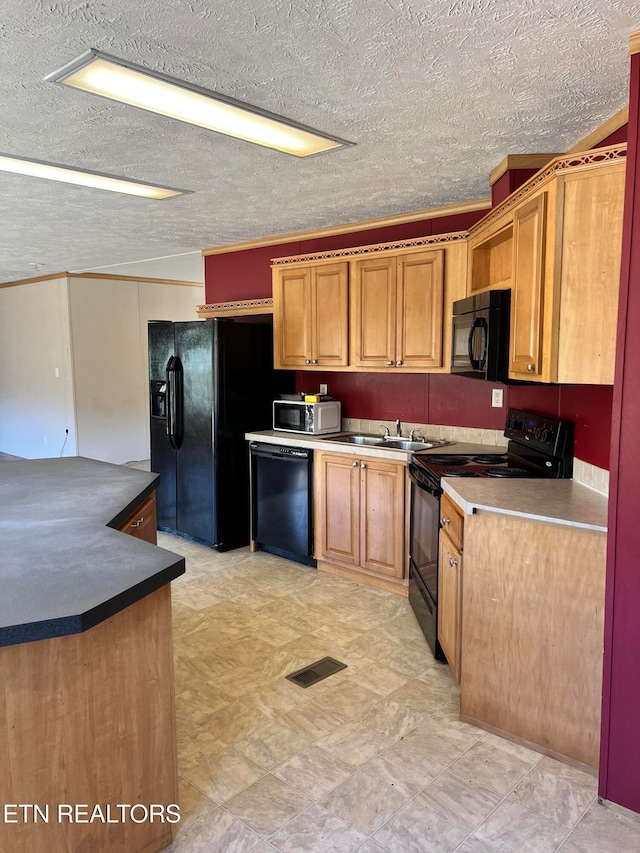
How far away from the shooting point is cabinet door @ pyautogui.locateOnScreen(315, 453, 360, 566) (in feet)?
12.9

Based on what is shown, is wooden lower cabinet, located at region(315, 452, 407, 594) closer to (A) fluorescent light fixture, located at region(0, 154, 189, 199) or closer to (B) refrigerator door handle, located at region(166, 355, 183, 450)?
(B) refrigerator door handle, located at region(166, 355, 183, 450)

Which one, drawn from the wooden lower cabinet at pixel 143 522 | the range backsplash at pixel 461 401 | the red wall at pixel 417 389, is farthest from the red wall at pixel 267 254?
the wooden lower cabinet at pixel 143 522

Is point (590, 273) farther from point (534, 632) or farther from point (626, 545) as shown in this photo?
point (534, 632)

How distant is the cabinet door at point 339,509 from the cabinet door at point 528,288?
1.51 m

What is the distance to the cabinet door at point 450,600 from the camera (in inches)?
101

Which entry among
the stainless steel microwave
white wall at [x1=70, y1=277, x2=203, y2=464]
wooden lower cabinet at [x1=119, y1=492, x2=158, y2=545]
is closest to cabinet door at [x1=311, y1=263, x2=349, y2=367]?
the stainless steel microwave

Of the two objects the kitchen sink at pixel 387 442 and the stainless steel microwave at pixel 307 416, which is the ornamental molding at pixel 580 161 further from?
the stainless steel microwave at pixel 307 416

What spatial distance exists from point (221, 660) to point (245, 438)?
1943 millimetres

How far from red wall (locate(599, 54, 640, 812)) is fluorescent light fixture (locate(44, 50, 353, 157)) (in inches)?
51.2

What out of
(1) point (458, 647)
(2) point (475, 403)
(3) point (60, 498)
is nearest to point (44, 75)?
(3) point (60, 498)

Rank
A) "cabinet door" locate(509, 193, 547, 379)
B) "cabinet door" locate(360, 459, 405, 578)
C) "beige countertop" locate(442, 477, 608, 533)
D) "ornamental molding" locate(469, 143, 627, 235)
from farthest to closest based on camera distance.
Answer: 1. "cabinet door" locate(360, 459, 405, 578)
2. "cabinet door" locate(509, 193, 547, 379)
3. "beige countertop" locate(442, 477, 608, 533)
4. "ornamental molding" locate(469, 143, 627, 235)

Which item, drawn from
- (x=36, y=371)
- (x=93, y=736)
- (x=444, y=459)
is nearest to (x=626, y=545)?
(x=444, y=459)

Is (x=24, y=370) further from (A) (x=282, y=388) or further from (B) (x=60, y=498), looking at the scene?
(B) (x=60, y=498)

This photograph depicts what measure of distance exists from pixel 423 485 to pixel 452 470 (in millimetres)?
170
